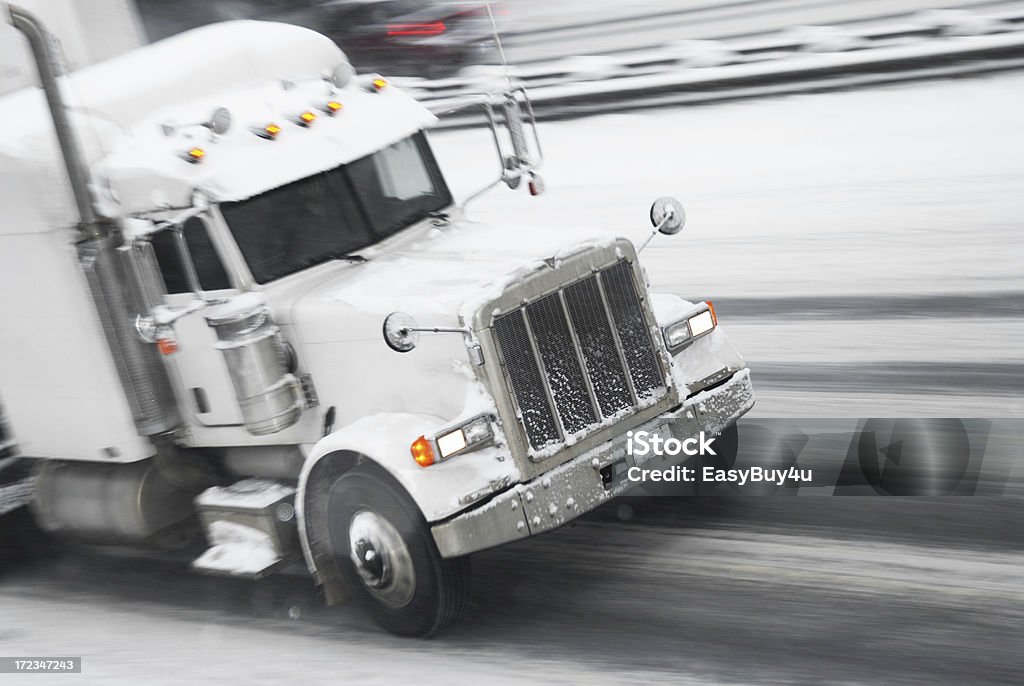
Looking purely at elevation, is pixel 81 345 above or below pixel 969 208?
above

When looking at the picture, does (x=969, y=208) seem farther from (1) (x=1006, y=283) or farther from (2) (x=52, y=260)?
(2) (x=52, y=260)

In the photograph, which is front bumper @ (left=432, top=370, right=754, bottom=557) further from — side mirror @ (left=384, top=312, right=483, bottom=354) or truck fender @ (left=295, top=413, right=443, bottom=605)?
side mirror @ (left=384, top=312, right=483, bottom=354)

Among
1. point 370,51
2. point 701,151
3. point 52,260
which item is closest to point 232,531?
point 52,260

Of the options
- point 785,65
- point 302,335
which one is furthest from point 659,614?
point 785,65

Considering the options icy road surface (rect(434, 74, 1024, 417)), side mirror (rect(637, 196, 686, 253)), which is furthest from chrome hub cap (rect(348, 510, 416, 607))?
icy road surface (rect(434, 74, 1024, 417))

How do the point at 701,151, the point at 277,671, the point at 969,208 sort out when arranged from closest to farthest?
the point at 277,671, the point at 969,208, the point at 701,151

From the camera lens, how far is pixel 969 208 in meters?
12.1

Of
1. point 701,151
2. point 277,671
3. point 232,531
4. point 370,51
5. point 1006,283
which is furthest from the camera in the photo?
point 370,51

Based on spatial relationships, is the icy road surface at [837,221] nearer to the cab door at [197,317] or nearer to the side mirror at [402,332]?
the side mirror at [402,332]

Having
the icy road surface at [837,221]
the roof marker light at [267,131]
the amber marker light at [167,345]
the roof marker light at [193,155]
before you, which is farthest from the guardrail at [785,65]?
the amber marker light at [167,345]

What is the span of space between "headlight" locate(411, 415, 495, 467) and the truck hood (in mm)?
532

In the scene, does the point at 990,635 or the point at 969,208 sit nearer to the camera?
the point at 990,635

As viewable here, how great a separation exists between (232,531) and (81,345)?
4.82 feet

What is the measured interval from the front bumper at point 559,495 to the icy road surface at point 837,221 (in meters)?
1.98
